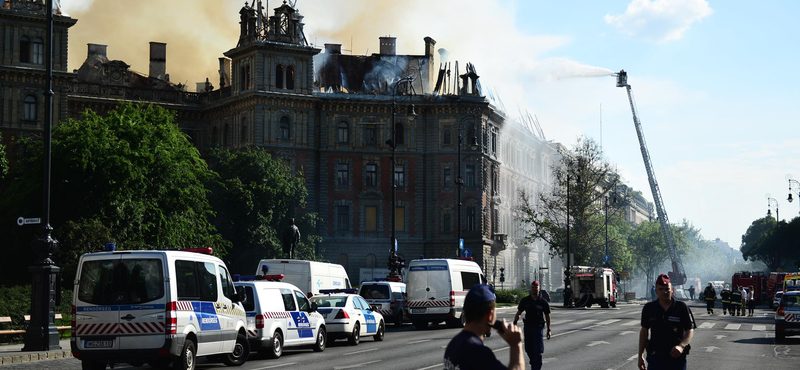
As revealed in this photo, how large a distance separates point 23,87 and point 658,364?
64.6m

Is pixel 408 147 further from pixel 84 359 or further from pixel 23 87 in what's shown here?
pixel 84 359

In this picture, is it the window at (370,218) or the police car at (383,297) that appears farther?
the window at (370,218)

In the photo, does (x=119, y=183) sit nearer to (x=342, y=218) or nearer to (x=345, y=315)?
(x=345, y=315)

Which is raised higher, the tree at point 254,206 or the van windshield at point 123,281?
the tree at point 254,206

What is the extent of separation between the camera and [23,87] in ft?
227

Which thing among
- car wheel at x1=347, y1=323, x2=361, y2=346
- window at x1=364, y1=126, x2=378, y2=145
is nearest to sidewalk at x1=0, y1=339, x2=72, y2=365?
car wheel at x1=347, y1=323, x2=361, y2=346

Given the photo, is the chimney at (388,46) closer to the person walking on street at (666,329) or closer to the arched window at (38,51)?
the arched window at (38,51)

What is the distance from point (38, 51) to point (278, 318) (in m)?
51.7

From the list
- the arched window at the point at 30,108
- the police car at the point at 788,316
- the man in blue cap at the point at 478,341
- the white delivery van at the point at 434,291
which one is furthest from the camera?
the arched window at the point at 30,108

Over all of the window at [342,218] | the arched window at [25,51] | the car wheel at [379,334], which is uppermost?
the arched window at [25,51]

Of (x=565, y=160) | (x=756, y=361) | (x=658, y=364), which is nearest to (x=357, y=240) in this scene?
(x=565, y=160)

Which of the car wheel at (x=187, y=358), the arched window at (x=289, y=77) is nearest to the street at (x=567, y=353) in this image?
the car wheel at (x=187, y=358)

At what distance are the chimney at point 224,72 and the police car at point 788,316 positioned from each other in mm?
71881

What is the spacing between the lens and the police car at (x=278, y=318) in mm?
23344
